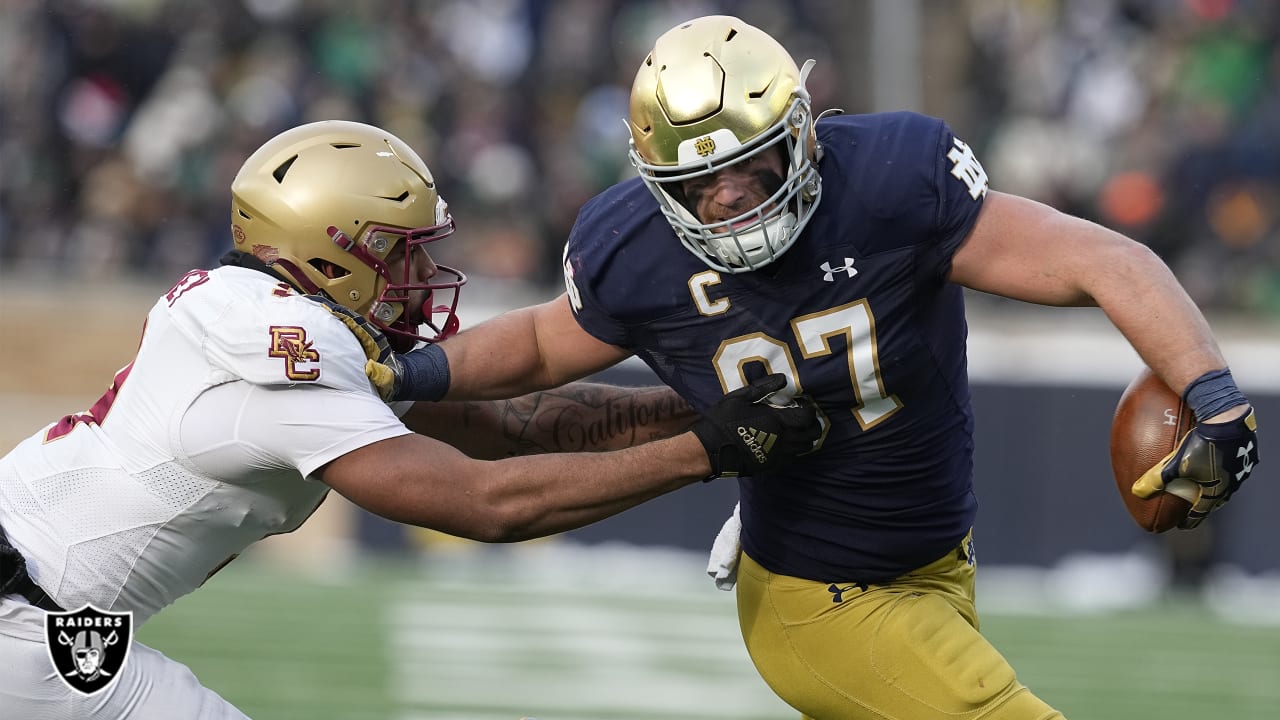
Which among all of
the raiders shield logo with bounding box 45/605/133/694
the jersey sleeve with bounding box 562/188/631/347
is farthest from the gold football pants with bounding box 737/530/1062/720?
the raiders shield logo with bounding box 45/605/133/694

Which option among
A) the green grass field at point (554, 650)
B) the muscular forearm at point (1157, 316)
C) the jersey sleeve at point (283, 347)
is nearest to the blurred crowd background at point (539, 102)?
the green grass field at point (554, 650)

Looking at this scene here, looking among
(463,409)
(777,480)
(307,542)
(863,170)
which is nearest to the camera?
(863,170)

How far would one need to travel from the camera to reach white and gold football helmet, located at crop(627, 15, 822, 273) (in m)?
3.14

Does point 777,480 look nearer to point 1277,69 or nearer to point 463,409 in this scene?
point 463,409

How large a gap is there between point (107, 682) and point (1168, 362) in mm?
2055

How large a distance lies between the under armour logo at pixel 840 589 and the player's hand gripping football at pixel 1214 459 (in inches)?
26.6

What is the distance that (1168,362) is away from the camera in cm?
312

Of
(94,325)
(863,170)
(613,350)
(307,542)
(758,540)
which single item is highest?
(863,170)

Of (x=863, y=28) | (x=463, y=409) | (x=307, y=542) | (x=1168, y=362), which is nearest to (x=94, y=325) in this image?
(x=307, y=542)

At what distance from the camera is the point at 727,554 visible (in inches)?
150

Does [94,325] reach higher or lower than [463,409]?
lower

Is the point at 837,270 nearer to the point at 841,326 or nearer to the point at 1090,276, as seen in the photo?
the point at 841,326

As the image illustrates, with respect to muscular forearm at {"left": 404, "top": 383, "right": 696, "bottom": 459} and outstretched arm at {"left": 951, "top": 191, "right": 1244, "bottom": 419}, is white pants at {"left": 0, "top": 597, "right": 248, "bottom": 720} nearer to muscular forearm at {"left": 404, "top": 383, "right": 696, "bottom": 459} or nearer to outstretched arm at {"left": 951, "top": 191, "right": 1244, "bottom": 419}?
muscular forearm at {"left": 404, "top": 383, "right": 696, "bottom": 459}

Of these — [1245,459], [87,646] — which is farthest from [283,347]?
[1245,459]
